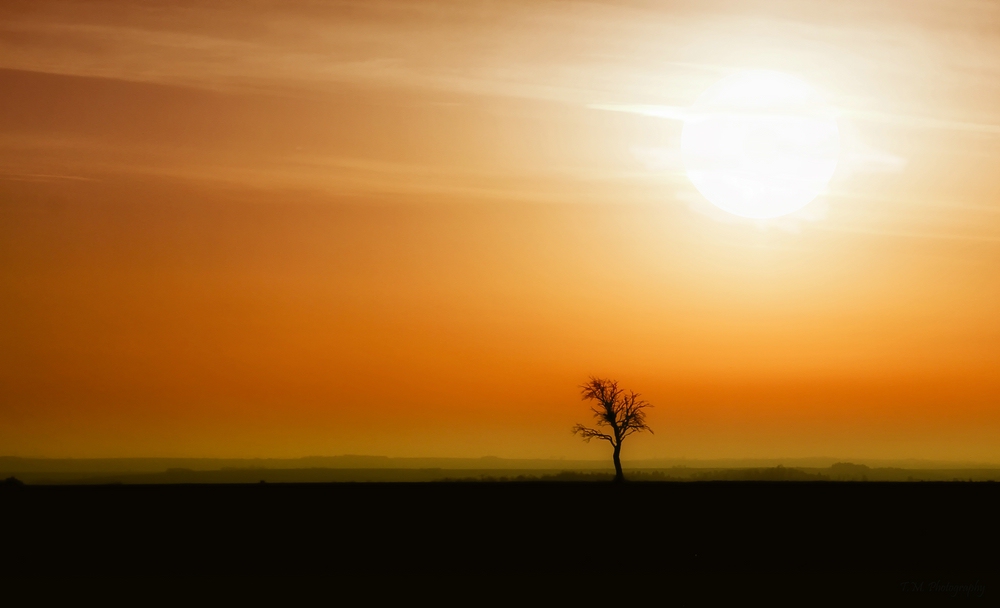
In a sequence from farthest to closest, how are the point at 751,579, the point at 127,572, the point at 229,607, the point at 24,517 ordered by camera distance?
1. the point at 24,517
2. the point at 127,572
3. the point at 751,579
4. the point at 229,607

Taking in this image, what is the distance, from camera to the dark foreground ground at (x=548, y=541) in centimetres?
2291

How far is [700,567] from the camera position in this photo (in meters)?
24.0

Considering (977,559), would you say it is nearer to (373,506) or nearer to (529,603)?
(529,603)

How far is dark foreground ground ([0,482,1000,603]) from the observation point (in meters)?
22.9

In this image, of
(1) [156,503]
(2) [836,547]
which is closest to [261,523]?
(1) [156,503]

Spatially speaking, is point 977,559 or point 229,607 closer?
point 229,607

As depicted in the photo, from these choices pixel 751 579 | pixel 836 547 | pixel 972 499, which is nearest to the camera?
pixel 751 579

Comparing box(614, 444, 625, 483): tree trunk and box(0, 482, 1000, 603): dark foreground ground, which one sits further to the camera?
box(614, 444, 625, 483): tree trunk

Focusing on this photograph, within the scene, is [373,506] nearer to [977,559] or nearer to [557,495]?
[557,495]

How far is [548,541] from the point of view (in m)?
28.5

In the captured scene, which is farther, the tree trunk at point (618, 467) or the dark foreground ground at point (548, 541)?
the tree trunk at point (618, 467)

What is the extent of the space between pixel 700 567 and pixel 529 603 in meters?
6.48

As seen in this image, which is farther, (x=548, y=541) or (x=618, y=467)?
(x=618, y=467)

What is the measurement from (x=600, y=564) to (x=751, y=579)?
4002 mm
